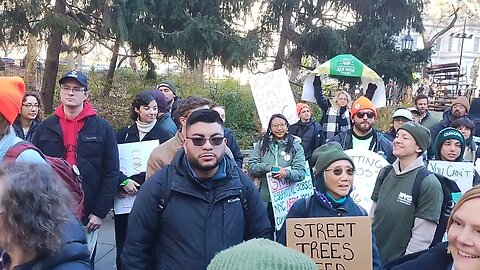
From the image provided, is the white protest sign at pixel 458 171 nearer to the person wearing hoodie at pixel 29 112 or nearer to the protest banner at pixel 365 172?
the protest banner at pixel 365 172

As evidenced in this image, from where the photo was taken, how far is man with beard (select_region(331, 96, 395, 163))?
16.6 ft

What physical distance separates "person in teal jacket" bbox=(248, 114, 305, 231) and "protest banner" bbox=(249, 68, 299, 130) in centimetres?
74

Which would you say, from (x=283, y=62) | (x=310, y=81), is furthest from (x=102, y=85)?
(x=310, y=81)

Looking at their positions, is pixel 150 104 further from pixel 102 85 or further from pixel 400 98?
pixel 400 98

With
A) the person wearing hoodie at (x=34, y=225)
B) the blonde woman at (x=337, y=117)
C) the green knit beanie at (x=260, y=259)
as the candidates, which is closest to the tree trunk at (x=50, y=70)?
the blonde woman at (x=337, y=117)

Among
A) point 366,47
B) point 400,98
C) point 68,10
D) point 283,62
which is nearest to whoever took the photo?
point 68,10

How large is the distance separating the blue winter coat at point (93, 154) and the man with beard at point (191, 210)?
1236mm

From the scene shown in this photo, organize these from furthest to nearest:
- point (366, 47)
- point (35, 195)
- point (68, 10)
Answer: point (366, 47) → point (68, 10) → point (35, 195)

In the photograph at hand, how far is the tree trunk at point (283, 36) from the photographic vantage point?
1386cm

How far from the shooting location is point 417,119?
7629 millimetres

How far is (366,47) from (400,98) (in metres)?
3.46

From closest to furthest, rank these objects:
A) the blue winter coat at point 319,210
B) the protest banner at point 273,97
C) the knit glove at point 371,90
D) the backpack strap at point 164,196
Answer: the backpack strap at point 164,196 → the blue winter coat at point 319,210 → the protest banner at point 273,97 → the knit glove at point 371,90

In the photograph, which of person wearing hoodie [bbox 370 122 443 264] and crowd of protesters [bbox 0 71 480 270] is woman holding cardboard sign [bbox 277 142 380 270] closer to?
crowd of protesters [bbox 0 71 480 270]

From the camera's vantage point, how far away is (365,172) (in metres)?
4.59
